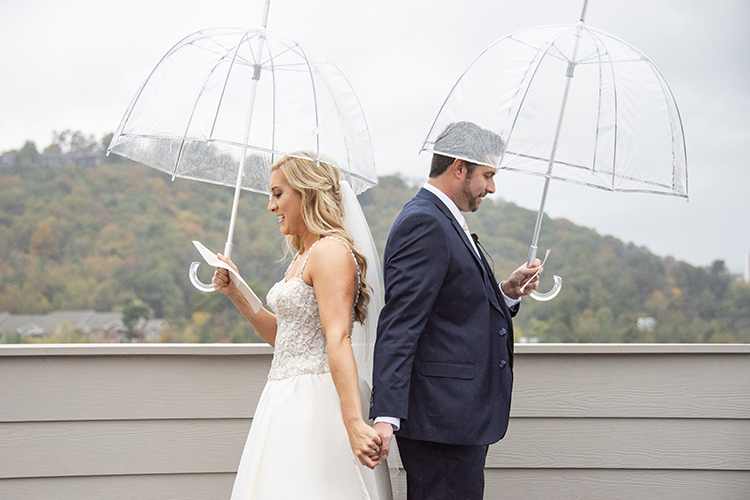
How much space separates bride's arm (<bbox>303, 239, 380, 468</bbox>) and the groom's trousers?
0.16 m

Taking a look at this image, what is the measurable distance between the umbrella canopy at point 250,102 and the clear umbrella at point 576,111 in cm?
27

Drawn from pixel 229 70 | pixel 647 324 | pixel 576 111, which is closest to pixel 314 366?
pixel 229 70

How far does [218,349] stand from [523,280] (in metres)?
1.13

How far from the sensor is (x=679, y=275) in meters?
4.41

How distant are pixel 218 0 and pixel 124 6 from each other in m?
0.89

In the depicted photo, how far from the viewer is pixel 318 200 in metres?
1.60

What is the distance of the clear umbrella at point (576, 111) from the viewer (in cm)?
145

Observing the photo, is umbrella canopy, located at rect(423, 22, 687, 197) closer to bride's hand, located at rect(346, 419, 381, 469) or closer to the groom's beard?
the groom's beard

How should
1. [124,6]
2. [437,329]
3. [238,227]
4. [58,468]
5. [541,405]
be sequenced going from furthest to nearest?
1. [238,227]
2. [124,6]
3. [541,405]
4. [58,468]
5. [437,329]

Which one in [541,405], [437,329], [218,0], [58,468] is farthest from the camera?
[218,0]

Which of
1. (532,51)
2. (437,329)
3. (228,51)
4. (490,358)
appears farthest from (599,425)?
(228,51)

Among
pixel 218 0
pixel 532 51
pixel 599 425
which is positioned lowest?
pixel 599 425

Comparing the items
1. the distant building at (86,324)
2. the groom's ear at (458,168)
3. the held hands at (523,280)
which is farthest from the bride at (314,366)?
the distant building at (86,324)

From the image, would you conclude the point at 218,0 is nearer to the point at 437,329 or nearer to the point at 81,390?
the point at 81,390
